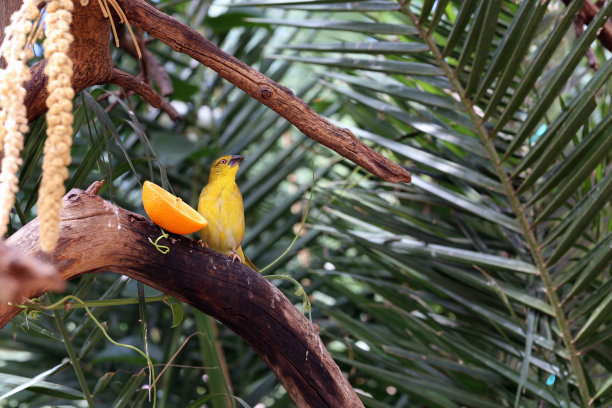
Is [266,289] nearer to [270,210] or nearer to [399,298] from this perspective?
[399,298]

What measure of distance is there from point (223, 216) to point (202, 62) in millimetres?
657

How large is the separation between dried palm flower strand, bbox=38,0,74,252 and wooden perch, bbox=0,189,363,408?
1.45ft

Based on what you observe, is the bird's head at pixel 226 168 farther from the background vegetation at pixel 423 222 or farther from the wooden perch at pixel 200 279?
the wooden perch at pixel 200 279

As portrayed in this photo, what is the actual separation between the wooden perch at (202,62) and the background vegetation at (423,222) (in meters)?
0.13

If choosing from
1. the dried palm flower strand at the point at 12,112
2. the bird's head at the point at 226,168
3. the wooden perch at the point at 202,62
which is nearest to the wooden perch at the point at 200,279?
the wooden perch at the point at 202,62

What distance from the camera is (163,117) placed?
2.95m

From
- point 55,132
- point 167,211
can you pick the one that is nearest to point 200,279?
point 167,211

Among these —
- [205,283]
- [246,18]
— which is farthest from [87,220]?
[246,18]

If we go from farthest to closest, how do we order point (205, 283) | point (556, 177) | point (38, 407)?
1. point (556, 177)
2. point (38, 407)
3. point (205, 283)

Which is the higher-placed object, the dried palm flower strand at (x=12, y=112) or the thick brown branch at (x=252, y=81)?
the dried palm flower strand at (x=12, y=112)

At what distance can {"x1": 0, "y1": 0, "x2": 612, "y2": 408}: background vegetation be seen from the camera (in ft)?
5.38

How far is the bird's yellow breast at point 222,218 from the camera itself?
5.76ft

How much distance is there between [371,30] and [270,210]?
95 centimetres

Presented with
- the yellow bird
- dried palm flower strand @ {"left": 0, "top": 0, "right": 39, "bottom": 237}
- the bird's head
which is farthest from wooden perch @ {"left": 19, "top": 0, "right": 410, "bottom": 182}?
the bird's head
